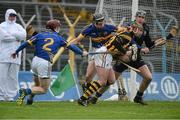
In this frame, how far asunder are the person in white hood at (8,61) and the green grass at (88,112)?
1878 millimetres

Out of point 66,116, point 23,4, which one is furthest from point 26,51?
point 66,116

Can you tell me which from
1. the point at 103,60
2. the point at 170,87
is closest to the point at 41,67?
the point at 103,60

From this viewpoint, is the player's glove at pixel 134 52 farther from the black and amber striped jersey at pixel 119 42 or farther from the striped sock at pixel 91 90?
the striped sock at pixel 91 90

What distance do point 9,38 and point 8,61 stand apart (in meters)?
0.61

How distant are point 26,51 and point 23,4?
143 cm

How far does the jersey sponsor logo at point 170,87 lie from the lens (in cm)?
2289

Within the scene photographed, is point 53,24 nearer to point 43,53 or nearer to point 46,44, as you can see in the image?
point 46,44

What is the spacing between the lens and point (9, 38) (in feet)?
64.9

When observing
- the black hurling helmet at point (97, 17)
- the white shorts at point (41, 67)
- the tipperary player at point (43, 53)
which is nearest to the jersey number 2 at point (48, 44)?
the tipperary player at point (43, 53)

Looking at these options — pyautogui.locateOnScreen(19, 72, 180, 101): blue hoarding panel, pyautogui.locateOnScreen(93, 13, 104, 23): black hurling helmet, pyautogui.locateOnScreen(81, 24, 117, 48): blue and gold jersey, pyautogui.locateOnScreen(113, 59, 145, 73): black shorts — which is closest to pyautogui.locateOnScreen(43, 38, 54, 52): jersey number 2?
pyautogui.locateOnScreen(93, 13, 104, 23): black hurling helmet

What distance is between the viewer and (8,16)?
19.9 m

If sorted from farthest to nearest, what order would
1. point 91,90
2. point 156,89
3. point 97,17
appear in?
1. point 156,89
2. point 97,17
3. point 91,90

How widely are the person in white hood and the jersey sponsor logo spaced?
4.85 metres

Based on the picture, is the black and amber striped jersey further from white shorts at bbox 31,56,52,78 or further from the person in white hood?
the person in white hood
